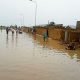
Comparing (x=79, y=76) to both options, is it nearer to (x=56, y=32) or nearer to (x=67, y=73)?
(x=67, y=73)

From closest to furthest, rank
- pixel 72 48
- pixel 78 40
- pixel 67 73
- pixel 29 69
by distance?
pixel 67 73 < pixel 29 69 < pixel 72 48 < pixel 78 40

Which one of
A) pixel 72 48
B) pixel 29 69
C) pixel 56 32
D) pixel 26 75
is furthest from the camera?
pixel 56 32

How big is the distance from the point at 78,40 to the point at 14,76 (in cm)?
2360

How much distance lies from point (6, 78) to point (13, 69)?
2.40m

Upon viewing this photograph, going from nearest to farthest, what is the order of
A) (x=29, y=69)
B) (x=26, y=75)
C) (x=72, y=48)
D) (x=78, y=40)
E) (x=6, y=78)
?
(x=6, y=78)
(x=26, y=75)
(x=29, y=69)
(x=72, y=48)
(x=78, y=40)

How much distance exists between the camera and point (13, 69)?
14.1 metres

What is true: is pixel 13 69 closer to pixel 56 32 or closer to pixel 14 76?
pixel 14 76

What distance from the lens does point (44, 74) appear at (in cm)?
1302

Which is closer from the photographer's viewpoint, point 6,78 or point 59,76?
point 6,78

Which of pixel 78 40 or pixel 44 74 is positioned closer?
pixel 44 74

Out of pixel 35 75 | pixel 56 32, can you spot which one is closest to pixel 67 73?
pixel 35 75

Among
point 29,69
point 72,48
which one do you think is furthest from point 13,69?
point 72,48

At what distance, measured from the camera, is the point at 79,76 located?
12773 mm

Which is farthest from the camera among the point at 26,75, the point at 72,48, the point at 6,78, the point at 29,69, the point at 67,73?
the point at 72,48
